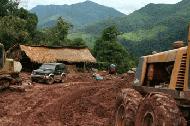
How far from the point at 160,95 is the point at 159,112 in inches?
21.2

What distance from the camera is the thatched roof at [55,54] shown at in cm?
5627

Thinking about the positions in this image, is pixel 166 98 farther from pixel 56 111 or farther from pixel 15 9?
pixel 15 9

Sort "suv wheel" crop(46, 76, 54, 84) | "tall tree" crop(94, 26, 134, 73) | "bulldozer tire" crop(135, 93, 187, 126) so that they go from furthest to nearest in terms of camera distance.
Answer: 1. "tall tree" crop(94, 26, 134, 73)
2. "suv wheel" crop(46, 76, 54, 84)
3. "bulldozer tire" crop(135, 93, 187, 126)

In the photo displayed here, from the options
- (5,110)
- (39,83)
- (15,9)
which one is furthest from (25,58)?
(5,110)

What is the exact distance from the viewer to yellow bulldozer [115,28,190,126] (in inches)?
325

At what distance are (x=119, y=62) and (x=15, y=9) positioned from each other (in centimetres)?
2405

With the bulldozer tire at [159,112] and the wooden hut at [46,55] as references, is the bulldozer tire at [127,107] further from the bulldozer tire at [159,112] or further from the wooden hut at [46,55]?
the wooden hut at [46,55]

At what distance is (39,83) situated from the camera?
37750 millimetres

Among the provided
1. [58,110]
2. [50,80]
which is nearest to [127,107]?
[58,110]

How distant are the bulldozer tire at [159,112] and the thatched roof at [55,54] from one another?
46539 millimetres

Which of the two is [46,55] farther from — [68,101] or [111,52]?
[68,101]

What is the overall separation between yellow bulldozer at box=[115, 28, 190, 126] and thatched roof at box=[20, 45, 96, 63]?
44.1 m

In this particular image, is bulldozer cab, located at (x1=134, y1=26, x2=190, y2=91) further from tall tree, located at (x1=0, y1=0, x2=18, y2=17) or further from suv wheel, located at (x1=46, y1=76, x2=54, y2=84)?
tall tree, located at (x1=0, y1=0, x2=18, y2=17)

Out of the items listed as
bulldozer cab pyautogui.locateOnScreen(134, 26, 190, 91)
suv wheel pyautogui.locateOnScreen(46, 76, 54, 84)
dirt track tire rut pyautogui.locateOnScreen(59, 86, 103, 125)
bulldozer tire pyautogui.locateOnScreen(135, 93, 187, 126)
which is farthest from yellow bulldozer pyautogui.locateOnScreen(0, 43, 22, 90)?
bulldozer tire pyautogui.locateOnScreen(135, 93, 187, 126)
